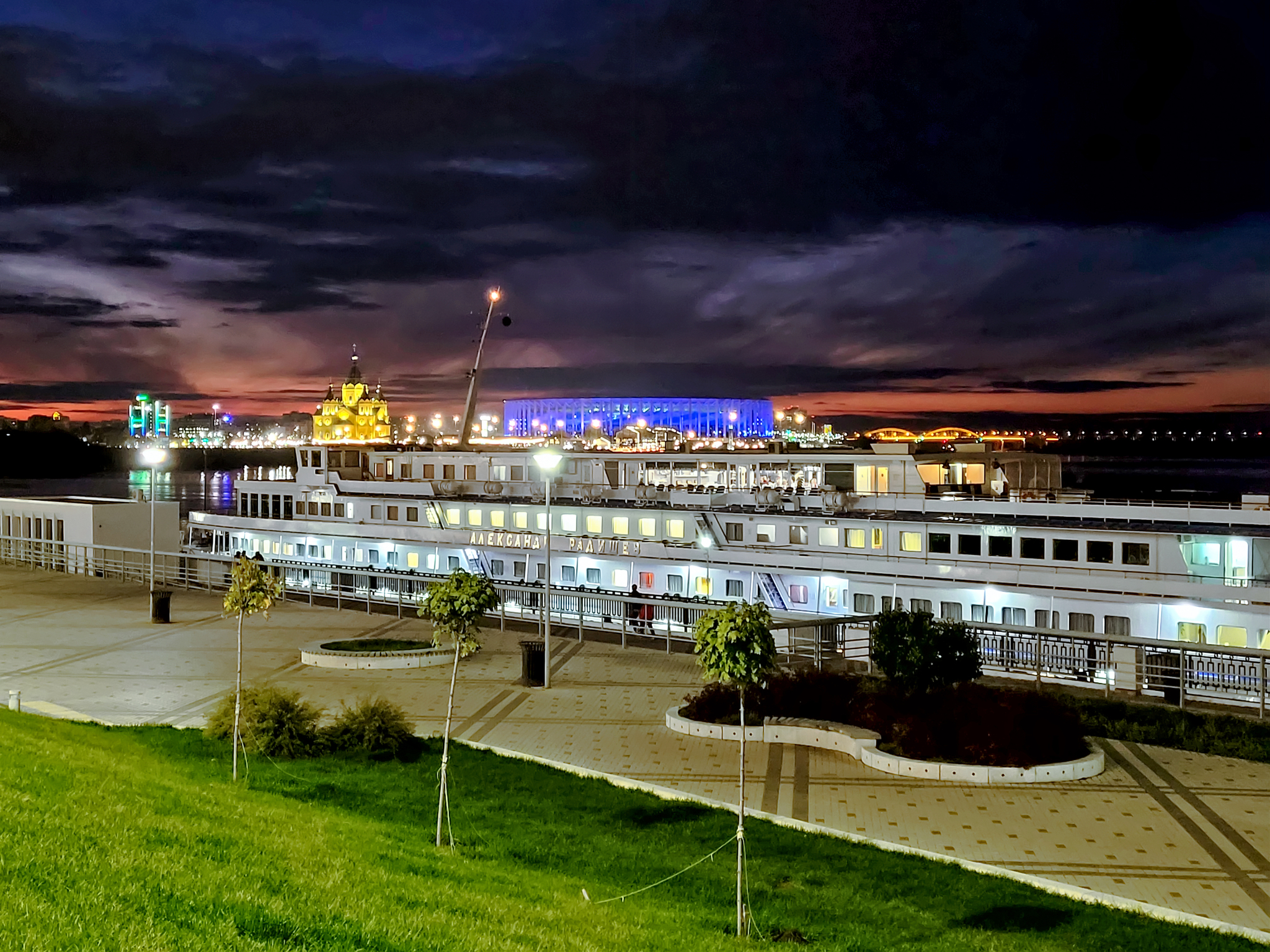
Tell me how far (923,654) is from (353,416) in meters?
148

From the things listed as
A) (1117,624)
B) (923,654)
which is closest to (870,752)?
(923,654)

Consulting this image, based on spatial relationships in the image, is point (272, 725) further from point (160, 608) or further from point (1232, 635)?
point (1232, 635)

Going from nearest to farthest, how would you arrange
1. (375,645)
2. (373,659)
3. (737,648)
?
1. (737,648)
2. (373,659)
3. (375,645)

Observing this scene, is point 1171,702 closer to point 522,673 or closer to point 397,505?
point 522,673

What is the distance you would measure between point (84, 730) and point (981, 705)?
11.6 m

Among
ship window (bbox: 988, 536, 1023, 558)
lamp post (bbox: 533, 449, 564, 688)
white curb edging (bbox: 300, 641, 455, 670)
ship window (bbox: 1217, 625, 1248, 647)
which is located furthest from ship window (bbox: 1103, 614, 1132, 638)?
white curb edging (bbox: 300, 641, 455, 670)

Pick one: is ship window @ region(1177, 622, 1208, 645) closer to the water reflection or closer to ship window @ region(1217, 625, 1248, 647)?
ship window @ region(1217, 625, 1248, 647)

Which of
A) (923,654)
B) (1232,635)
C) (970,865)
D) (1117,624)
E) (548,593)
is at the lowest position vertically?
(970,865)

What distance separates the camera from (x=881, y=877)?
915 cm

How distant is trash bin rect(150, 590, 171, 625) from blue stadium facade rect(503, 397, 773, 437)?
111 metres

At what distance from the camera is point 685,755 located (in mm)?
13578

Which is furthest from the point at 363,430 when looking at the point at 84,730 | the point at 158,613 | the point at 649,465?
the point at 84,730

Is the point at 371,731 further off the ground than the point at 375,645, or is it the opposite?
the point at 375,645

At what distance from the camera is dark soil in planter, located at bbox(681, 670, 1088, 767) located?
12.8 metres
